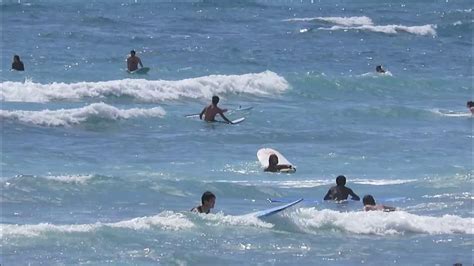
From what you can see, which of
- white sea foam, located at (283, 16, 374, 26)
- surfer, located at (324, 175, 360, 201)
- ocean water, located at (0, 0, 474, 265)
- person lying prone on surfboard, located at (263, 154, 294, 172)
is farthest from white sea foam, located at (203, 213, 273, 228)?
white sea foam, located at (283, 16, 374, 26)

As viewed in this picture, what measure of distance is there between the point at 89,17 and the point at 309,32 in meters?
8.29

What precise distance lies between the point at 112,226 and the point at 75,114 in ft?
39.1

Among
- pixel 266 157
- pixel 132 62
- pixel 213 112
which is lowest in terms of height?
pixel 266 157

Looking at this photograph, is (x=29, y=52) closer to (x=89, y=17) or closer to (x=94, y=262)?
(x=89, y=17)

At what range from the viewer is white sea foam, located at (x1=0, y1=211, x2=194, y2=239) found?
575 inches

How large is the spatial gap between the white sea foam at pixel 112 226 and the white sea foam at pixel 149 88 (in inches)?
Answer: 576

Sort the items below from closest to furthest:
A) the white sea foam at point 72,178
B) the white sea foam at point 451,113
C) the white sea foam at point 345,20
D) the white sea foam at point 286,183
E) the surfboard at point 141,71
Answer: the white sea foam at point 72,178 < the white sea foam at point 286,183 < the white sea foam at point 451,113 < the surfboard at point 141,71 < the white sea foam at point 345,20

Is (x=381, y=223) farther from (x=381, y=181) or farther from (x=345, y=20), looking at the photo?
(x=345, y=20)

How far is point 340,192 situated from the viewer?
1838cm

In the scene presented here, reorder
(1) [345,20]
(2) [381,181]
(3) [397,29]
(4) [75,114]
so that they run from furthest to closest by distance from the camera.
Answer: (1) [345,20]
(3) [397,29]
(4) [75,114]
(2) [381,181]

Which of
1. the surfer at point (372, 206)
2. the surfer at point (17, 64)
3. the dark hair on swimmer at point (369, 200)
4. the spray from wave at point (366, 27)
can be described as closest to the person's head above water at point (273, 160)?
the surfer at point (372, 206)

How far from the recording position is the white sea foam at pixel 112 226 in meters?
14.6

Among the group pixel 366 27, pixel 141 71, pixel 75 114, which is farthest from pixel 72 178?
pixel 366 27

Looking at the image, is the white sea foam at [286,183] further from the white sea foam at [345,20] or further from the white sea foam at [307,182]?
the white sea foam at [345,20]
